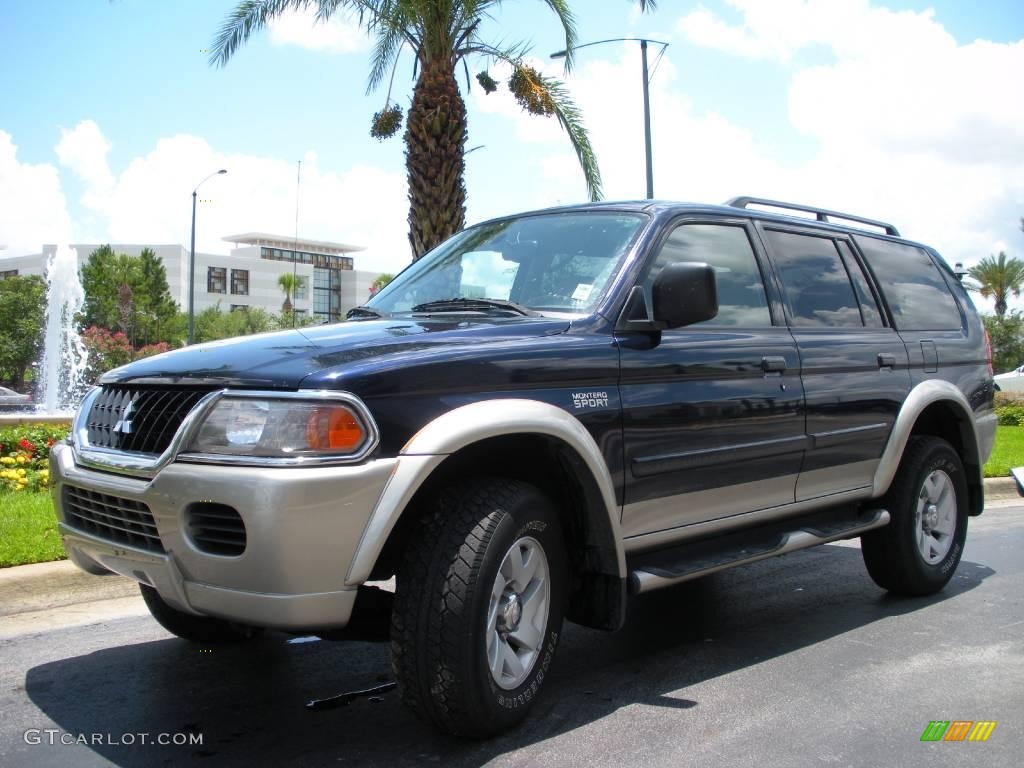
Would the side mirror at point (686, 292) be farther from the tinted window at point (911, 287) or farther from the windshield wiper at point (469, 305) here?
the tinted window at point (911, 287)

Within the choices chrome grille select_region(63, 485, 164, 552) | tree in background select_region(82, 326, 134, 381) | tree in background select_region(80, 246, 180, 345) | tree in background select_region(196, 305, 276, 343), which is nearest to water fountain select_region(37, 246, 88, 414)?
tree in background select_region(82, 326, 134, 381)

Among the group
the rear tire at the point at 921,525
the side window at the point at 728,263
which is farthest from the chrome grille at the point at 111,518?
the rear tire at the point at 921,525

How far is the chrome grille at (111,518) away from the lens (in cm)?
317

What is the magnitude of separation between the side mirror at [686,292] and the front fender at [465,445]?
634 millimetres

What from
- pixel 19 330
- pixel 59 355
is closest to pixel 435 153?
pixel 59 355

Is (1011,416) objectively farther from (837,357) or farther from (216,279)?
(216,279)

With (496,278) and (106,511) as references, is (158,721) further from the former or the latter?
(496,278)

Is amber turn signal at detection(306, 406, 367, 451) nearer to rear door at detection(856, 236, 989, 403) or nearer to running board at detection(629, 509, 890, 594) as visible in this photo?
running board at detection(629, 509, 890, 594)

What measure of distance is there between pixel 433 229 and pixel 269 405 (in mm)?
9663

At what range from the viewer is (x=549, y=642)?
3521mm

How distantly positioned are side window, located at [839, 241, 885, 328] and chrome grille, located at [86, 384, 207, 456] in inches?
142

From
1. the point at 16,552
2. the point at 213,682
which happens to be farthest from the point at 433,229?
the point at 213,682

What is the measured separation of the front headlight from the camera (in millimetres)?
2957

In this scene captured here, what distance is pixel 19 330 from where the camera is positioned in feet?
212
